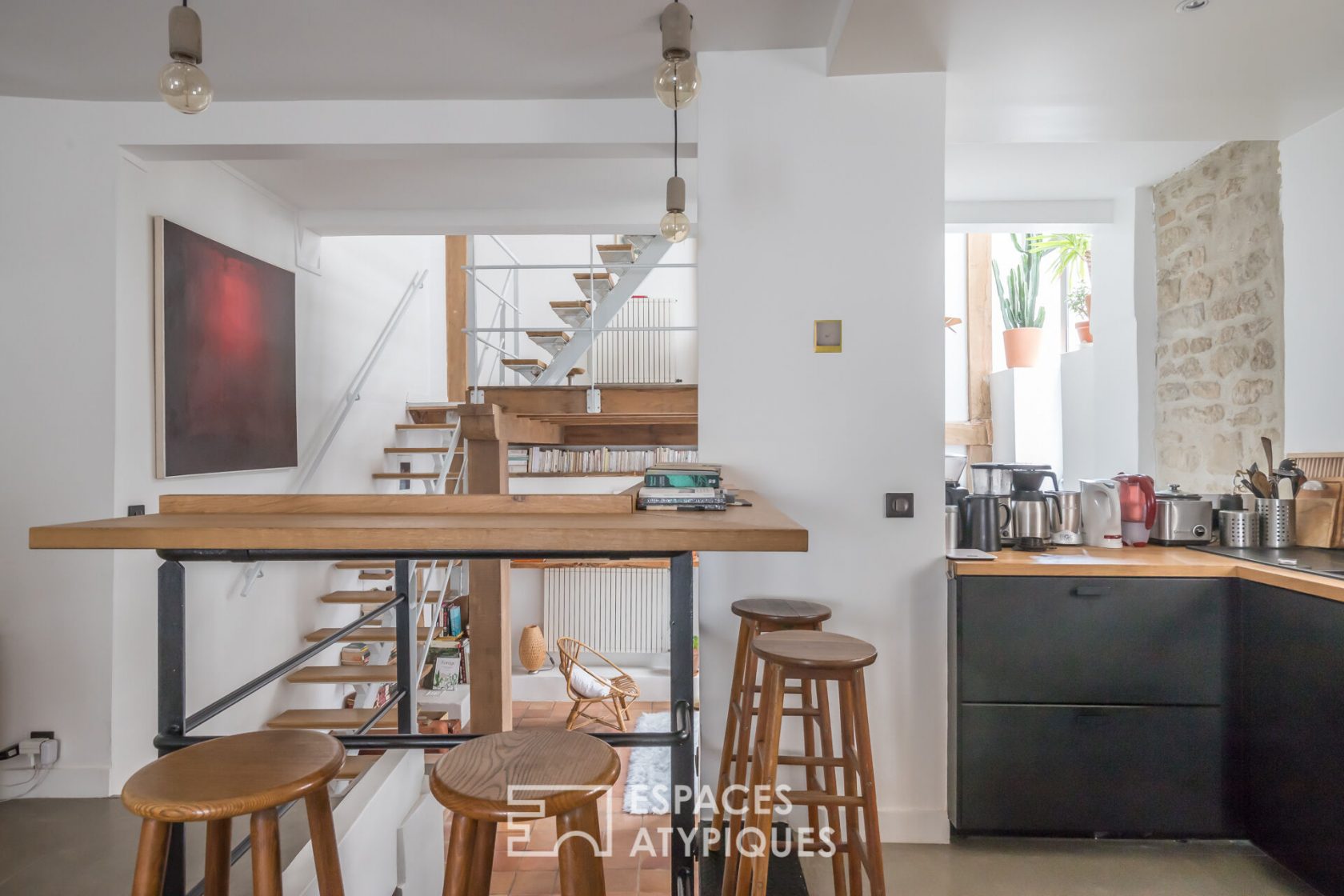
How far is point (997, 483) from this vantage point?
316cm

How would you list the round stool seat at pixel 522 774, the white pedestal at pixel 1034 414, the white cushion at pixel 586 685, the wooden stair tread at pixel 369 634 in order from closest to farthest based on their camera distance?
the round stool seat at pixel 522 774 < the wooden stair tread at pixel 369 634 < the white pedestal at pixel 1034 414 < the white cushion at pixel 586 685

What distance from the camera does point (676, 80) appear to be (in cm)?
175

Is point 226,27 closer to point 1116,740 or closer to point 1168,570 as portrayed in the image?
point 1168,570

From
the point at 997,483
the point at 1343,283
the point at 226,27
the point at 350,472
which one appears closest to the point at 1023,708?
the point at 997,483

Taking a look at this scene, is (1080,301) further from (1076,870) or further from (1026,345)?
(1076,870)

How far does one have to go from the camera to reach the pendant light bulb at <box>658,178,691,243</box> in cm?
258

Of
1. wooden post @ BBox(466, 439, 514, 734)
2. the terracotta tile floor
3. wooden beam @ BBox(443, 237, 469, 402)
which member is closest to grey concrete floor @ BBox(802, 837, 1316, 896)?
the terracotta tile floor

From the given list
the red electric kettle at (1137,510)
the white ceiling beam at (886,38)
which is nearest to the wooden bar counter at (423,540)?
the white ceiling beam at (886,38)

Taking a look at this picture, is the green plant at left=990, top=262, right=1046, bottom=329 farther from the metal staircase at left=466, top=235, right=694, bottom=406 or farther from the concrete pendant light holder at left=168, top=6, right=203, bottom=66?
the concrete pendant light holder at left=168, top=6, right=203, bottom=66

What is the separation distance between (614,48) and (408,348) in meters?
4.34

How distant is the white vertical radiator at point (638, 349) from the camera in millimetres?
7188

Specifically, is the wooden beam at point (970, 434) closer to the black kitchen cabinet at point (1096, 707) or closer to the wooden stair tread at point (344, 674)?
the black kitchen cabinet at point (1096, 707)

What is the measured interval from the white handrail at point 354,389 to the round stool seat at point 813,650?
2.85m

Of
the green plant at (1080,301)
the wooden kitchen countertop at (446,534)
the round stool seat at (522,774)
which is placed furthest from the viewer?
the green plant at (1080,301)
